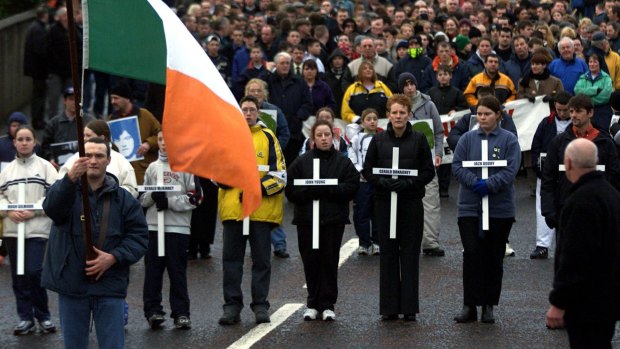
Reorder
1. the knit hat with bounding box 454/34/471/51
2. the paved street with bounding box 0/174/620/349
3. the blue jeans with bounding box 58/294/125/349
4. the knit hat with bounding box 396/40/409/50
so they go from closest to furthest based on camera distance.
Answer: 1. the blue jeans with bounding box 58/294/125/349
2. the paved street with bounding box 0/174/620/349
3. the knit hat with bounding box 396/40/409/50
4. the knit hat with bounding box 454/34/471/51

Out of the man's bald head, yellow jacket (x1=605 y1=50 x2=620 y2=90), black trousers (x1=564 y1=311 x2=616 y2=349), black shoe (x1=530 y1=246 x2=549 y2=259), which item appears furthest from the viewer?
yellow jacket (x1=605 y1=50 x2=620 y2=90)

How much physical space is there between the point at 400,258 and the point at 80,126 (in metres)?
4.73

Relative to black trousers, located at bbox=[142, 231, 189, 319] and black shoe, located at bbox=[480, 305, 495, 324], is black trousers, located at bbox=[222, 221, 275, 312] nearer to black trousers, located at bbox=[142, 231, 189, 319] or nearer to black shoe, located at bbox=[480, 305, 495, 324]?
black trousers, located at bbox=[142, 231, 189, 319]

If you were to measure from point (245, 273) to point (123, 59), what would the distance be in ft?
19.6

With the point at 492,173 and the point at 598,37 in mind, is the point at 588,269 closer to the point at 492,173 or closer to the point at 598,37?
the point at 492,173

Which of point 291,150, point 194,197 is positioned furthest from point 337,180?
point 291,150

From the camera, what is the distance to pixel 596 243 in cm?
870

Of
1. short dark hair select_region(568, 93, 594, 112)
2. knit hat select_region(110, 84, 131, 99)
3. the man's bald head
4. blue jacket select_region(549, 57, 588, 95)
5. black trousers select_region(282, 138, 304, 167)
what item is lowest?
the man's bald head

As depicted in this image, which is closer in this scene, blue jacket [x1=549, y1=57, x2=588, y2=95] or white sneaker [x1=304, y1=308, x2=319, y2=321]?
white sneaker [x1=304, y1=308, x2=319, y2=321]

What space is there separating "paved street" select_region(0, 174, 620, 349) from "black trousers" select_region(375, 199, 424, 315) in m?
0.19

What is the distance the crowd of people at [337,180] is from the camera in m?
9.55

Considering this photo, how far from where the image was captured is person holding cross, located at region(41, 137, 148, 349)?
952 centimetres

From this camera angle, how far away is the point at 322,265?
1293cm

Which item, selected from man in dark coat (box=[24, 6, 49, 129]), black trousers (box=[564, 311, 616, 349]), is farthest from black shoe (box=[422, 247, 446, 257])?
man in dark coat (box=[24, 6, 49, 129])
